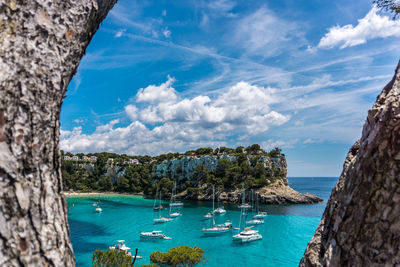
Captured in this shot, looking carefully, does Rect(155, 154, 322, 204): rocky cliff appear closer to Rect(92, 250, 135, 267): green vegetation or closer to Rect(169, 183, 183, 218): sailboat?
Rect(169, 183, 183, 218): sailboat

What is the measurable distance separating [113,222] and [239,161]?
128 ft

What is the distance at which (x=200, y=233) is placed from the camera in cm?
3506

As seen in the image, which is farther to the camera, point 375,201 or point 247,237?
point 247,237

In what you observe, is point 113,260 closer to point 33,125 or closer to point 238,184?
point 33,125

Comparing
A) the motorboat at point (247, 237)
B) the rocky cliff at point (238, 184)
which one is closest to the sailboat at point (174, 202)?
the rocky cliff at point (238, 184)

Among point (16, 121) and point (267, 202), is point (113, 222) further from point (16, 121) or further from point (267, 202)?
point (16, 121)

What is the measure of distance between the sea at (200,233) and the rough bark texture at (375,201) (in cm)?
2375

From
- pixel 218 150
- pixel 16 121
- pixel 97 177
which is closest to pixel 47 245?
pixel 16 121

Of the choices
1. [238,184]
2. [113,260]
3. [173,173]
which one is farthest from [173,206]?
[113,260]

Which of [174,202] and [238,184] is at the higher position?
[238,184]

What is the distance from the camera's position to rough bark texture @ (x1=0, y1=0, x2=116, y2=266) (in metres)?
A: 1.16

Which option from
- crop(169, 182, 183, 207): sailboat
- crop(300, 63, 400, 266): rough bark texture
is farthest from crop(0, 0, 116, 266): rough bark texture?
crop(169, 182, 183, 207): sailboat

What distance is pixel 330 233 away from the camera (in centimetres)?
241

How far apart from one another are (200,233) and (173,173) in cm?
4407
